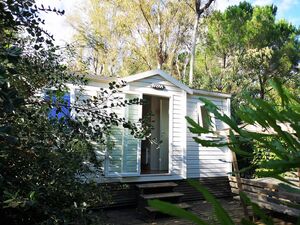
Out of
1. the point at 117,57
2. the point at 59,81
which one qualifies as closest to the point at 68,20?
the point at 117,57

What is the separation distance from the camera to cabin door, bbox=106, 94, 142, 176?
6867 millimetres

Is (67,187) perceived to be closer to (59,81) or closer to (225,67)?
(59,81)

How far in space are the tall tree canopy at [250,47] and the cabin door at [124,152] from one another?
9.94 meters

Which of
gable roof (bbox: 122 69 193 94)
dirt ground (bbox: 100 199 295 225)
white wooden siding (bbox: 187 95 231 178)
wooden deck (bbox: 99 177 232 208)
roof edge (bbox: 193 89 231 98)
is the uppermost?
gable roof (bbox: 122 69 193 94)

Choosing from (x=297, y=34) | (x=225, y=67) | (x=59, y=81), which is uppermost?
(x=297, y=34)

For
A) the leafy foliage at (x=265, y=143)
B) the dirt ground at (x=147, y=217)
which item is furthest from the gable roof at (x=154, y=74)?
the leafy foliage at (x=265, y=143)

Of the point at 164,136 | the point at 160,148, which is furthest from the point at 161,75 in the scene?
the point at 160,148

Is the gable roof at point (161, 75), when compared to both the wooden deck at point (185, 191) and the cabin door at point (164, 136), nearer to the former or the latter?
the cabin door at point (164, 136)

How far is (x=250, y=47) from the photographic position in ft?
53.9

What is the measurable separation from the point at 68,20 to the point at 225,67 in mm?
9039

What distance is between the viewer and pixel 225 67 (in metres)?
17.1

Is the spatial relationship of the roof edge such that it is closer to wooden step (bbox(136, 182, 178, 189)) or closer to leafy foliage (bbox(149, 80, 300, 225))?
wooden step (bbox(136, 182, 178, 189))

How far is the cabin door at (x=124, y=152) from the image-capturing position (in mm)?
6867

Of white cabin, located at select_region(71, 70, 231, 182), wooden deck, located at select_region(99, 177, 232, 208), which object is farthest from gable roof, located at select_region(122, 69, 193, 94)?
wooden deck, located at select_region(99, 177, 232, 208)
